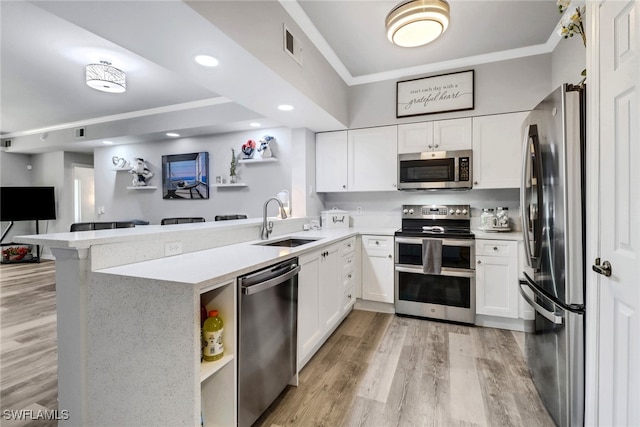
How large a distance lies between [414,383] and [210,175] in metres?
3.88

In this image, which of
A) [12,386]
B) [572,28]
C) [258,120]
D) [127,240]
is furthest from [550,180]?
[12,386]

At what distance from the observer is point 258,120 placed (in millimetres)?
3674

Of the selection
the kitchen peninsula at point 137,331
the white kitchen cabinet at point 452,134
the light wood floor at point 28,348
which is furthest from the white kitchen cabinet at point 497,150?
the light wood floor at point 28,348

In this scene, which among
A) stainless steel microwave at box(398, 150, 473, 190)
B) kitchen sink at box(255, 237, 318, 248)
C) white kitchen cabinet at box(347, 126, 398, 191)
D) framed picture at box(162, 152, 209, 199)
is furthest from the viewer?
framed picture at box(162, 152, 209, 199)

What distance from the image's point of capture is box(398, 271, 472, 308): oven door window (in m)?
2.91

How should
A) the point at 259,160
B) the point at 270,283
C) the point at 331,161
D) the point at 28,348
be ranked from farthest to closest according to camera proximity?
the point at 259,160
the point at 331,161
the point at 28,348
the point at 270,283

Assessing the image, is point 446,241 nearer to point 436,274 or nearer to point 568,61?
point 436,274

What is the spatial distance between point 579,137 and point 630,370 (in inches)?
40.0

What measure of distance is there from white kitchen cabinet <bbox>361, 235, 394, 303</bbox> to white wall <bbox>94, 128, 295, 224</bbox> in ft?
4.63

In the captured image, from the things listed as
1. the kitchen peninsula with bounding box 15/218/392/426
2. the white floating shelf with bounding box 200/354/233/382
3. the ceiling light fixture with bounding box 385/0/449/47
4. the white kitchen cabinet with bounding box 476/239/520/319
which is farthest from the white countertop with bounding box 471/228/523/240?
the white floating shelf with bounding box 200/354/233/382

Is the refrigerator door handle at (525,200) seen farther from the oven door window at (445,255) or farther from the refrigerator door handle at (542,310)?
the oven door window at (445,255)

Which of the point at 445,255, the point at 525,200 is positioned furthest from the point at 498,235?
the point at 525,200

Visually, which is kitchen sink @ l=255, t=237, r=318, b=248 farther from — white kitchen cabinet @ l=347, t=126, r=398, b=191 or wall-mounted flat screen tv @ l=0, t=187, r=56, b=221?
wall-mounted flat screen tv @ l=0, t=187, r=56, b=221

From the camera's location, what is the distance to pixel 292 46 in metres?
2.29
